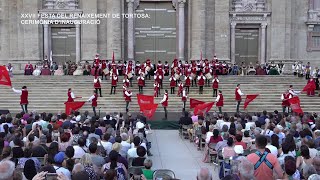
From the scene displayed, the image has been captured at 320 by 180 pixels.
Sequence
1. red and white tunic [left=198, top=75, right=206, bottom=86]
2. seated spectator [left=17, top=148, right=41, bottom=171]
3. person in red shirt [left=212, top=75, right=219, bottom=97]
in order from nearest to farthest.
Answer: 1. seated spectator [left=17, top=148, right=41, bottom=171]
2. person in red shirt [left=212, top=75, right=219, bottom=97]
3. red and white tunic [left=198, top=75, right=206, bottom=86]

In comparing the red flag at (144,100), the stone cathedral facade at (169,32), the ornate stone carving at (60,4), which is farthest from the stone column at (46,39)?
the red flag at (144,100)

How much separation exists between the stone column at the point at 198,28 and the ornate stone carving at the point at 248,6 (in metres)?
3.16

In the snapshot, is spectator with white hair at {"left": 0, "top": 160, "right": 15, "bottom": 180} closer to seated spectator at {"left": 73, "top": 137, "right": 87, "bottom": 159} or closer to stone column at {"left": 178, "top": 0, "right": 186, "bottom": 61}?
seated spectator at {"left": 73, "top": 137, "right": 87, "bottom": 159}

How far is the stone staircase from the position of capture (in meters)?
27.7

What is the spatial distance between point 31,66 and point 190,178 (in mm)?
25639

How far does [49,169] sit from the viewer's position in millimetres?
7965

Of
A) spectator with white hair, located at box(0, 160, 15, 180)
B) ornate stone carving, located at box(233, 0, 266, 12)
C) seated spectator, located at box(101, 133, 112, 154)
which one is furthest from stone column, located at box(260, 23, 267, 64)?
spectator with white hair, located at box(0, 160, 15, 180)

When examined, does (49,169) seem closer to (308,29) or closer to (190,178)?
(190,178)

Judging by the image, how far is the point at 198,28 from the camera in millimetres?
37781

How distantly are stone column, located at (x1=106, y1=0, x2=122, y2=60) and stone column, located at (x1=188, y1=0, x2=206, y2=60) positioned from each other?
609 cm

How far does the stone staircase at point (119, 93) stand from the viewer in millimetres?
27719

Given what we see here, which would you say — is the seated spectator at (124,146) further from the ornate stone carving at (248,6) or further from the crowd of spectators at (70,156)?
the ornate stone carving at (248,6)

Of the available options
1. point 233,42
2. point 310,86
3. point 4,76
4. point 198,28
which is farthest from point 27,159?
point 233,42

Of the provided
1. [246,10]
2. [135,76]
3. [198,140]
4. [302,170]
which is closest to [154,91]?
[135,76]
